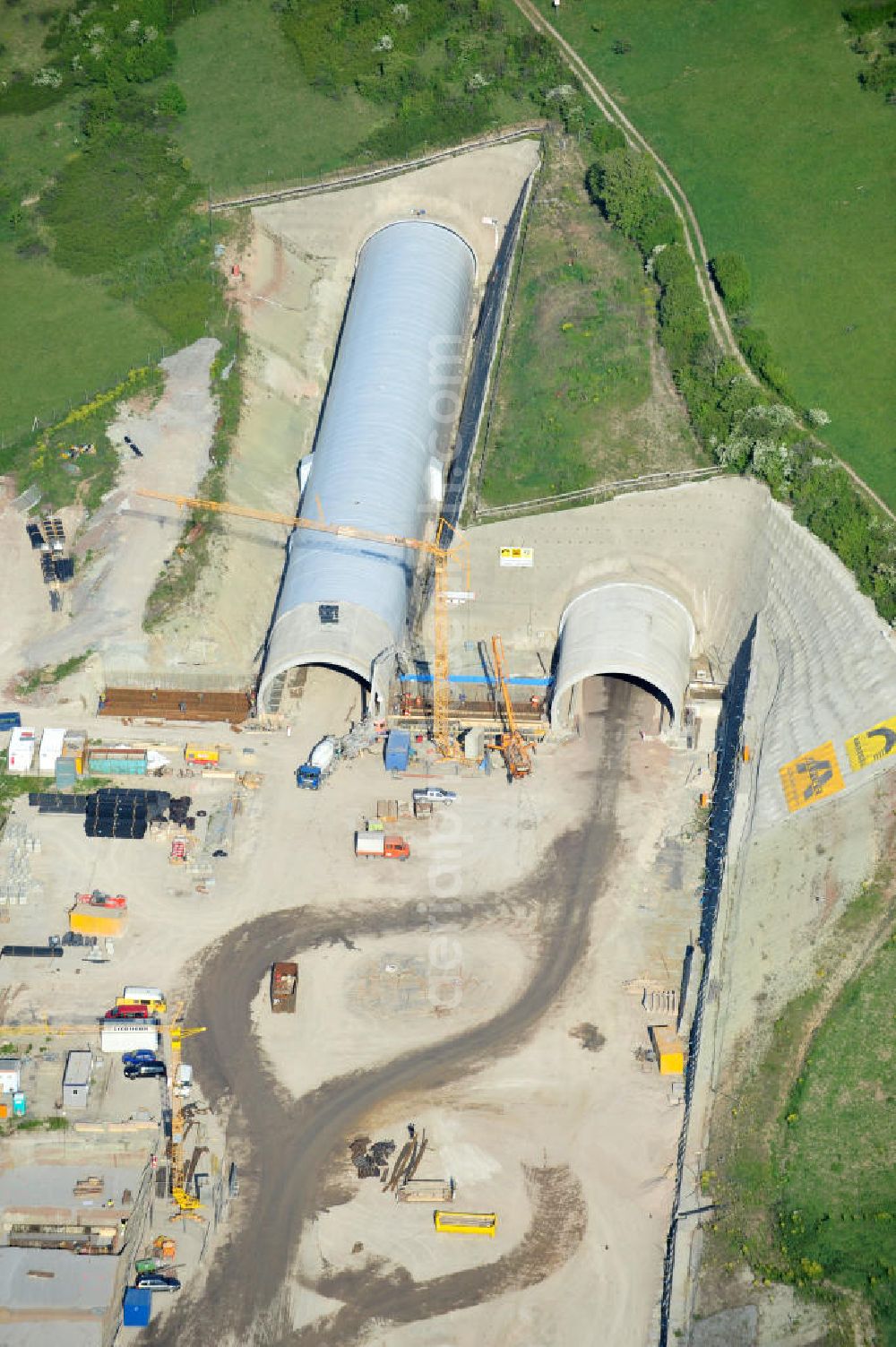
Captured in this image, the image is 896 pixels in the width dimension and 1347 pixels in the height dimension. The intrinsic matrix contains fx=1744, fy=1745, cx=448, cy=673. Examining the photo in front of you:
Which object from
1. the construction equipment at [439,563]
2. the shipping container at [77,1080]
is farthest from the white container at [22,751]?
the shipping container at [77,1080]

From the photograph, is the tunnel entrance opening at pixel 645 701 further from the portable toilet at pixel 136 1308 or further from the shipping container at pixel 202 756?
the portable toilet at pixel 136 1308

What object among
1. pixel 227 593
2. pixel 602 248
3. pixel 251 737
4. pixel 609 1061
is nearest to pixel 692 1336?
pixel 609 1061

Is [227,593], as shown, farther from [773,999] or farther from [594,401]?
[773,999]

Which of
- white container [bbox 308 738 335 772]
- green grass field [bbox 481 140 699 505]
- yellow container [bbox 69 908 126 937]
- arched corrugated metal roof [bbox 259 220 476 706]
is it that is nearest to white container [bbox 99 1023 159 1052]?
yellow container [bbox 69 908 126 937]

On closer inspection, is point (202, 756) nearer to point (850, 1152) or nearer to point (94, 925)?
point (94, 925)

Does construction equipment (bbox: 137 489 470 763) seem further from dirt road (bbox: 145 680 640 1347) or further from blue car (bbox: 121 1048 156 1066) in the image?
blue car (bbox: 121 1048 156 1066)

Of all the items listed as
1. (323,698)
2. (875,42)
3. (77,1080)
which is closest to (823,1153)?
(77,1080)
